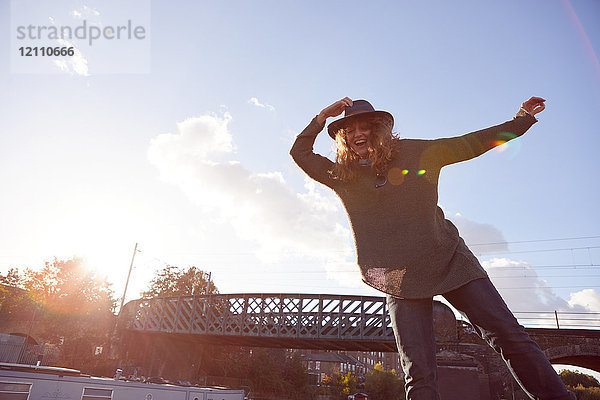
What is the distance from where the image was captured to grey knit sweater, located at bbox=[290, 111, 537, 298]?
194 cm

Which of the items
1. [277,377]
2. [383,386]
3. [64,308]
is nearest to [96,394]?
[64,308]

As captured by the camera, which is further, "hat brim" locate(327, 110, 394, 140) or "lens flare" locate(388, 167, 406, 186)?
"hat brim" locate(327, 110, 394, 140)

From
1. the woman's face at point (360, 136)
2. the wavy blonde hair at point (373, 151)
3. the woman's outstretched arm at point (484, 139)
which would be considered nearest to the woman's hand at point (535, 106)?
the woman's outstretched arm at point (484, 139)

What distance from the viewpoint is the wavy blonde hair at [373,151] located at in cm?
212

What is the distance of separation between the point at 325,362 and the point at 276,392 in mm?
45105

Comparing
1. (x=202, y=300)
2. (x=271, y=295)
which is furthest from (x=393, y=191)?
(x=202, y=300)

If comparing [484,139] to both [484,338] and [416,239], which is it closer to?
[416,239]

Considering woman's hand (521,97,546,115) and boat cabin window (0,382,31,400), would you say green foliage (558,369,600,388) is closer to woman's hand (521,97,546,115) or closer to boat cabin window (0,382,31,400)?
boat cabin window (0,382,31,400)

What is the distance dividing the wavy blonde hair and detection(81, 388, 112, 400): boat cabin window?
578 inches

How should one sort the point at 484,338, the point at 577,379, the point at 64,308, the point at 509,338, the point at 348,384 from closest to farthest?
1. the point at 509,338
2. the point at 484,338
3. the point at 64,308
4. the point at 348,384
5. the point at 577,379

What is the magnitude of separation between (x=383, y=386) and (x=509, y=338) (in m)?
44.3

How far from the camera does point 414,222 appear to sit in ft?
6.48

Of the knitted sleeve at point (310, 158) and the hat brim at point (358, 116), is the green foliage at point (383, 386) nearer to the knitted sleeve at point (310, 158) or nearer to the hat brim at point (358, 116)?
the knitted sleeve at point (310, 158)

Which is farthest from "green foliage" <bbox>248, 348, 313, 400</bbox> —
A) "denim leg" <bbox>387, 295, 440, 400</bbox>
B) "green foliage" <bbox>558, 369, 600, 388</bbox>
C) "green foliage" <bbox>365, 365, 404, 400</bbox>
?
"denim leg" <bbox>387, 295, 440, 400</bbox>
